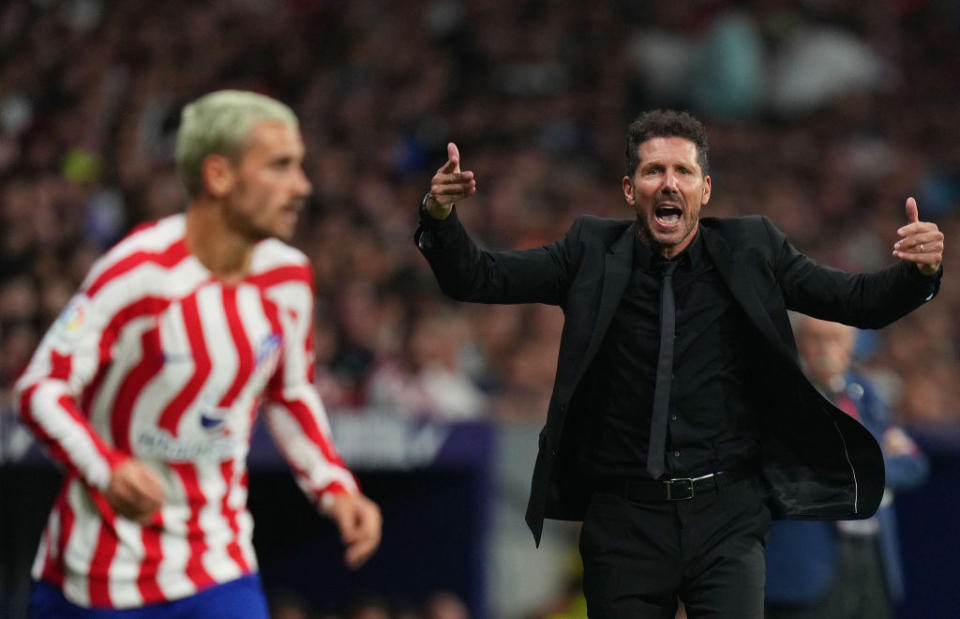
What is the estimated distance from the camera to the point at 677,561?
4.59m

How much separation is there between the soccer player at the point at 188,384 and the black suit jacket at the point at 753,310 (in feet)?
1.65

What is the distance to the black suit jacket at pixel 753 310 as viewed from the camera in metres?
4.59

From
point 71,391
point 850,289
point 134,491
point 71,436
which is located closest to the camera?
point 134,491

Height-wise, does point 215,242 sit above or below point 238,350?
above

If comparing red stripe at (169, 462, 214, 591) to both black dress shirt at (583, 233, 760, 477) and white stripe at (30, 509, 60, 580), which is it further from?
black dress shirt at (583, 233, 760, 477)

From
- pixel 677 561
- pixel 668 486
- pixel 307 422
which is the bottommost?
pixel 677 561

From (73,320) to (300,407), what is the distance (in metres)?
0.72

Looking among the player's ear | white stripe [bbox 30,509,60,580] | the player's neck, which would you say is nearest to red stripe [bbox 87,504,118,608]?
white stripe [bbox 30,509,60,580]

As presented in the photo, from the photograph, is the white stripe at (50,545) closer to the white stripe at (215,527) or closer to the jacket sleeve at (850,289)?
the white stripe at (215,527)

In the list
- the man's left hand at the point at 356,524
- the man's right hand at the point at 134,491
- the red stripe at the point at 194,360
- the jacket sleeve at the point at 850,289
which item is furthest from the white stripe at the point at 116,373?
the jacket sleeve at the point at 850,289

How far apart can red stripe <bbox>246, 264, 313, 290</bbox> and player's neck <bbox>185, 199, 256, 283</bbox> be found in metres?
0.05

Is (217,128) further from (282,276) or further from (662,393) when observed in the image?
(662,393)

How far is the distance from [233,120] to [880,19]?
39.6 feet

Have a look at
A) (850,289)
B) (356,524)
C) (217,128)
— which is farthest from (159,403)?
(850,289)
